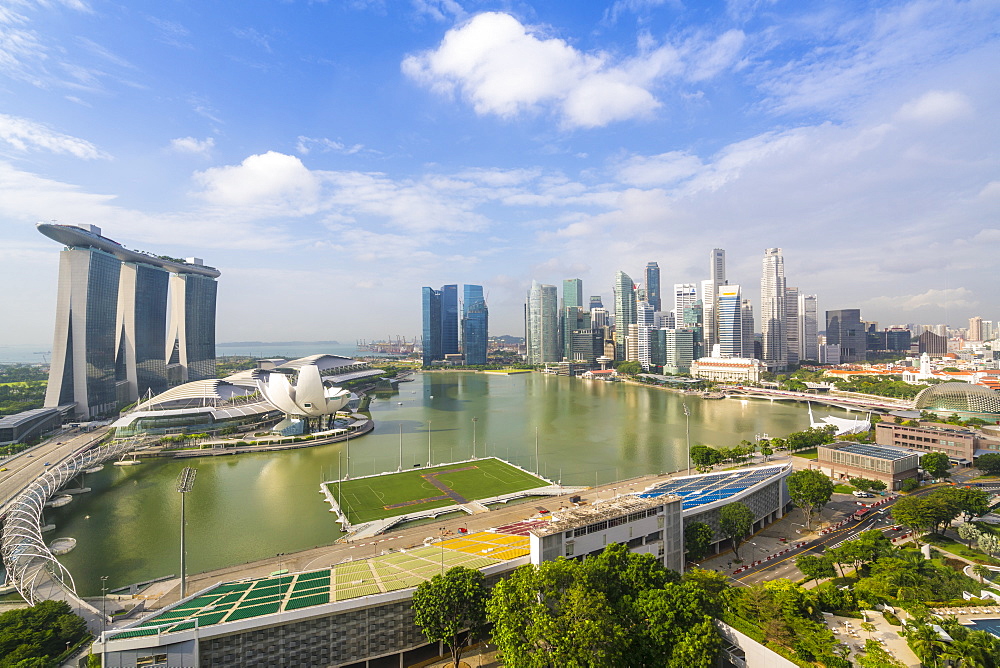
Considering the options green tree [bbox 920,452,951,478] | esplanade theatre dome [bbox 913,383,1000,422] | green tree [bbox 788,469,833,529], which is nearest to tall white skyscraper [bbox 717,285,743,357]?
esplanade theatre dome [bbox 913,383,1000,422]

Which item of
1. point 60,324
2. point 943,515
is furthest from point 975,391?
point 60,324

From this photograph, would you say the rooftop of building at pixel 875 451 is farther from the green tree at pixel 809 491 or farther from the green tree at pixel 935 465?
the green tree at pixel 809 491

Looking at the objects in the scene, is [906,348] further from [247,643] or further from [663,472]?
[247,643]

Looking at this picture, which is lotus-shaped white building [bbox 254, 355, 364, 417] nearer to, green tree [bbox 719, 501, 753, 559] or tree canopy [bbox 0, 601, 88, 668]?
tree canopy [bbox 0, 601, 88, 668]

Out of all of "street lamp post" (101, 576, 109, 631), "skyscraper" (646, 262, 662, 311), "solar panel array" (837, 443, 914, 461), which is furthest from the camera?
"skyscraper" (646, 262, 662, 311)

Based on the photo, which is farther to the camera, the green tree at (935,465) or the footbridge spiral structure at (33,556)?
the green tree at (935,465)

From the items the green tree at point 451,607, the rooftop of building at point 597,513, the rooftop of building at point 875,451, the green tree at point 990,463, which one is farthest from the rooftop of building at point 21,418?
the green tree at point 990,463
